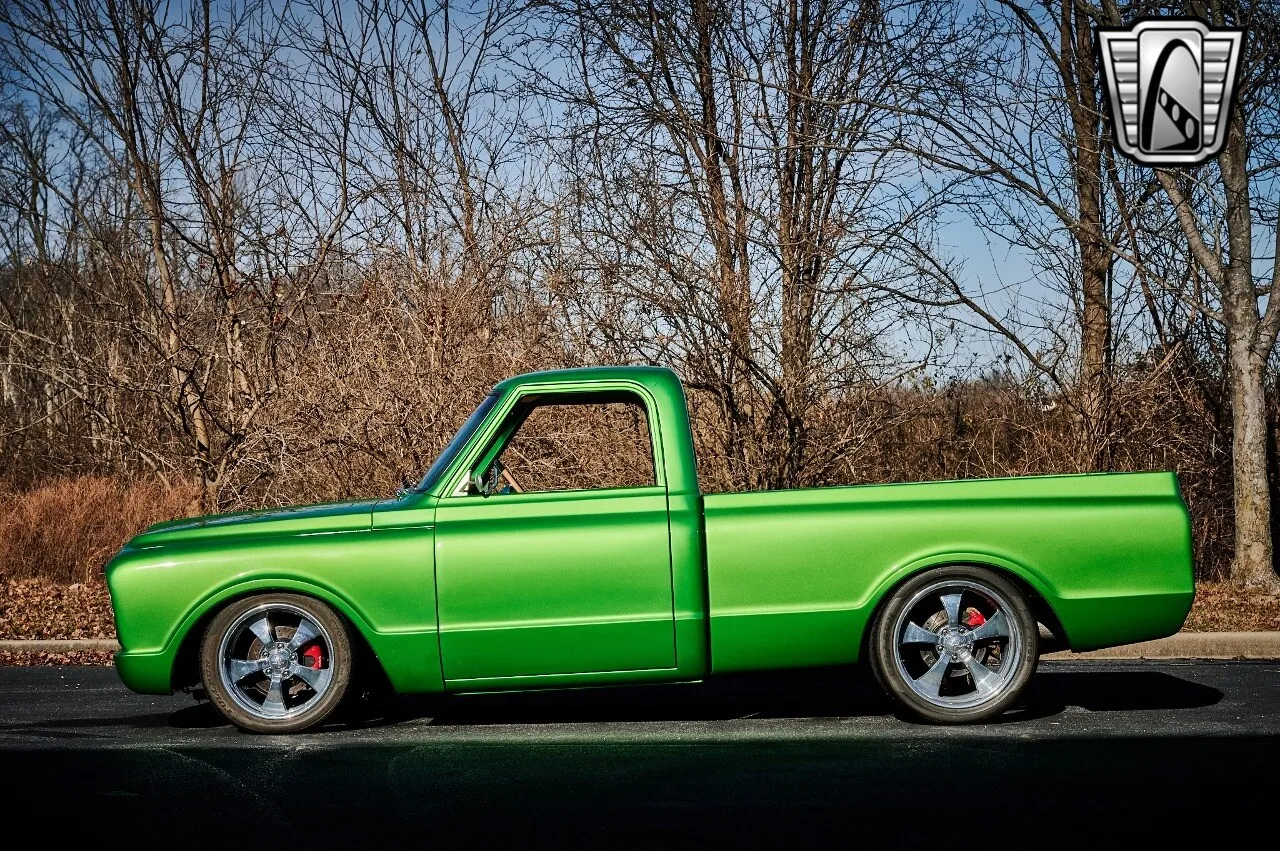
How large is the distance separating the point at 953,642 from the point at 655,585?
153cm

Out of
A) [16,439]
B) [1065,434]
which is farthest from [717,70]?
[16,439]

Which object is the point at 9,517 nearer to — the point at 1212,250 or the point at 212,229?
the point at 212,229

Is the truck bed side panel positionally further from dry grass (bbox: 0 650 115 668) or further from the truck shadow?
dry grass (bbox: 0 650 115 668)

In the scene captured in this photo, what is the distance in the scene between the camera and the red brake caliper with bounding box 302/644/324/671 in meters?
6.91

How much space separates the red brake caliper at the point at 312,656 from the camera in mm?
6906

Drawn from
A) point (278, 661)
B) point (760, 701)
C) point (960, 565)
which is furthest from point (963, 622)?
point (278, 661)

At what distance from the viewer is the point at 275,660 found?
686 cm

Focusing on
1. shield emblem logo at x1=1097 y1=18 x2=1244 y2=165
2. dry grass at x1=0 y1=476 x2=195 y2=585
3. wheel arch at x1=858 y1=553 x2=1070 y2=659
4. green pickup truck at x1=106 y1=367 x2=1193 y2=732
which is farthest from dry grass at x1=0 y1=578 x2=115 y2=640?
shield emblem logo at x1=1097 y1=18 x2=1244 y2=165

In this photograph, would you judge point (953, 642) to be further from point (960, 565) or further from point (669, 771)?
point (669, 771)

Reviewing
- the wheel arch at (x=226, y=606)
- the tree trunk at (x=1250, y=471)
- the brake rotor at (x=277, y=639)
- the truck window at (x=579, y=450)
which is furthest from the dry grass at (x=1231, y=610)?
the brake rotor at (x=277, y=639)

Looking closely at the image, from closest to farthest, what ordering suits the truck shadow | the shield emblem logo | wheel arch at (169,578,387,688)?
1. wheel arch at (169,578,387,688)
2. the truck shadow
3. the shield emblem logo

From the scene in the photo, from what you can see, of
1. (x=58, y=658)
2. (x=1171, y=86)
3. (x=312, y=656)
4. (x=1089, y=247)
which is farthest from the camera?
(x=1089, y=247)

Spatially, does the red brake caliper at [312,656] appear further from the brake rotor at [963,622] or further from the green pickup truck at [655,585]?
the brake rotor at [963,622]

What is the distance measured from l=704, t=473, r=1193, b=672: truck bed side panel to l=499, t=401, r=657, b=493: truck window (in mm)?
5991
